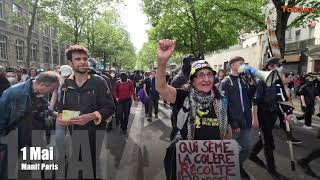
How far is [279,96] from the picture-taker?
6164 millimetres

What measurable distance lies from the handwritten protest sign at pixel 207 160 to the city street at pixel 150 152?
2.66 m

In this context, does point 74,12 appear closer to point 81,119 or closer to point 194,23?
point 194,23

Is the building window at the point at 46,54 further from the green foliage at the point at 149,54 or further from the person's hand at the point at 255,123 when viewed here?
the person's hand at the point at 255,123

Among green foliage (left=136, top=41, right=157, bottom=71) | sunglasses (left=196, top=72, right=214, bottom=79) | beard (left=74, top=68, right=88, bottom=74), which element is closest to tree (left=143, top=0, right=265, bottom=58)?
green foliage (left=136, top=41, right=157, bottom=71)

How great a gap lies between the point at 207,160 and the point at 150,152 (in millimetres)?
4564

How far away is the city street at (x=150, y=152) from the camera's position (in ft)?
19.9

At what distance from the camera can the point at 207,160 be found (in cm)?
329

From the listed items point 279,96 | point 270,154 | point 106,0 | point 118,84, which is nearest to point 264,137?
point 270,154

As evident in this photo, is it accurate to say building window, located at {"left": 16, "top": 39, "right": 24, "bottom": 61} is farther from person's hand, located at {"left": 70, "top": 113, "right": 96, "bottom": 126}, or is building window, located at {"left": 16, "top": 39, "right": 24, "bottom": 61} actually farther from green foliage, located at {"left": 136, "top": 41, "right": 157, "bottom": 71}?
person's hand, located at {"left": 70, "top": 113, "right": 96, "bottom": 126}

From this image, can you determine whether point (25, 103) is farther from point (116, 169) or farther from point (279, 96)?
point (279, 96)

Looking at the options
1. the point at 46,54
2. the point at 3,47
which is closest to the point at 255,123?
→ the point at 3,47

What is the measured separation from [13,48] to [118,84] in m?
24.1

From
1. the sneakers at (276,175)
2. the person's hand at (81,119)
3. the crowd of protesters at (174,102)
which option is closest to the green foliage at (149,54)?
the crowd of protesters at (174,102)

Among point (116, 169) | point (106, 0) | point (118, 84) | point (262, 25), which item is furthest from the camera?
point (106, 0)
